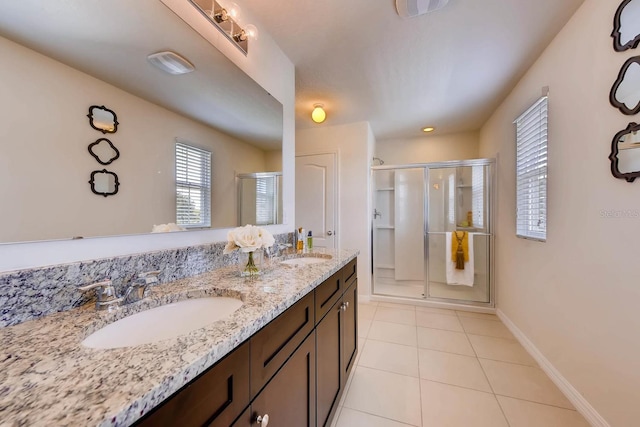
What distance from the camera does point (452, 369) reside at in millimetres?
1793

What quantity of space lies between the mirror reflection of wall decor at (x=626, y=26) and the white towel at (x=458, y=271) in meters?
2.12

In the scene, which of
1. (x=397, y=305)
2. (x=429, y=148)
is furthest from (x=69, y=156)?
(x=429, y=148)

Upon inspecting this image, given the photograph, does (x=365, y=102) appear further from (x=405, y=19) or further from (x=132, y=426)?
(x=132, y=426)

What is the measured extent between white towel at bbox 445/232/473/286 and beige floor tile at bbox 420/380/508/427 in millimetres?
1563

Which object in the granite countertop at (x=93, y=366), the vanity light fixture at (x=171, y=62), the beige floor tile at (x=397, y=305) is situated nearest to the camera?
the granite countertop at (x=93, y=366)

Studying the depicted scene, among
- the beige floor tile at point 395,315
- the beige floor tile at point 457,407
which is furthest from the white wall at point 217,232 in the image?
the beige floor tile at point 395,315

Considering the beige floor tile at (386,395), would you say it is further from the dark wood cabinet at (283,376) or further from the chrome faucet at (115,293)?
the chrome faucet at (115,293)

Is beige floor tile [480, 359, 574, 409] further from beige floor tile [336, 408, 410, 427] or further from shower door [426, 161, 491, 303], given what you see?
shower door [426, 161, 491, 303]

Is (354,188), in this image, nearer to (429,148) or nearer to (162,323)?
(429,148)

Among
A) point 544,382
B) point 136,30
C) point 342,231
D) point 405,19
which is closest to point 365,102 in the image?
point 405,19

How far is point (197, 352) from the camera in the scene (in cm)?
48

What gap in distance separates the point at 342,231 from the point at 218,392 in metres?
2.71

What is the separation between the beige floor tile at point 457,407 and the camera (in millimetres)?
1354

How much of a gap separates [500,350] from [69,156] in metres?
2.91
